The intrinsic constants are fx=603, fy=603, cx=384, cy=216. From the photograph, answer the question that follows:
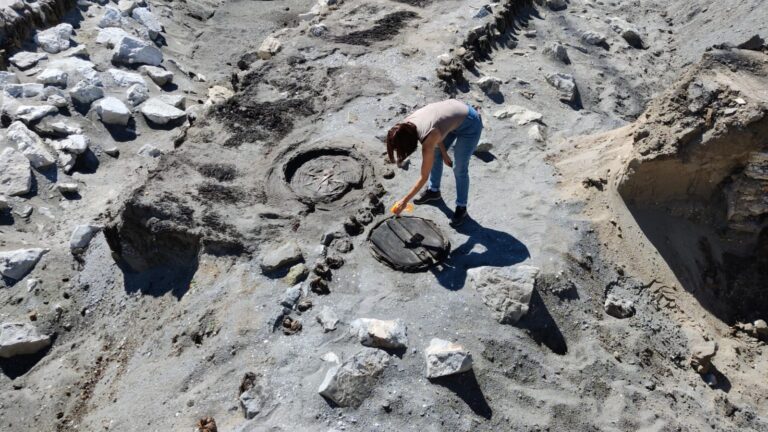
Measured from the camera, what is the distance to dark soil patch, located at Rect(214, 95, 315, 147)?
7785mm

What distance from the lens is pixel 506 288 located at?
208 inches

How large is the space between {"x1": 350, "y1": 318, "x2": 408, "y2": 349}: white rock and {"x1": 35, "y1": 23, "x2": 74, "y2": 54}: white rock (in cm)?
780

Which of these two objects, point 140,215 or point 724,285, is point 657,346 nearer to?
point 724,285

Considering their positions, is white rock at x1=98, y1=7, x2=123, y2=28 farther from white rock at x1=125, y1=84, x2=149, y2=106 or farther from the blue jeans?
the blue jeans

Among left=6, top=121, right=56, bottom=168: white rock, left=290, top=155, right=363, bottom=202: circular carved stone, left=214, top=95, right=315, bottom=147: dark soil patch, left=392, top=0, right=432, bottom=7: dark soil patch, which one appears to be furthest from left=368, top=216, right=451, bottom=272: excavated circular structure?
left=392, top=0, right=432, bottom=7: dark soil patch

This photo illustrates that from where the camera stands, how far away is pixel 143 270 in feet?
21.5

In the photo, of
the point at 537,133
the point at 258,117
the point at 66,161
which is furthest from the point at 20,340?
the point at 537,133

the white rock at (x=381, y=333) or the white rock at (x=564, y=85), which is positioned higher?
the white rock at (x=564, y=85)

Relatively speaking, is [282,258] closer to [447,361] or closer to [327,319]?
[327,319]

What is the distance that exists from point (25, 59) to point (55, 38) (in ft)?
2.38

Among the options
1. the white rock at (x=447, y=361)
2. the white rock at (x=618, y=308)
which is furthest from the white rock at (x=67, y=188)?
the white rock at (x=618, y=308)

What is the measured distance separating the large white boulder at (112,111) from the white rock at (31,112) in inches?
25.9

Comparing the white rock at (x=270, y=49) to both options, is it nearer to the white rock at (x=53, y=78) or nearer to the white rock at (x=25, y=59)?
the white rock at (x=53, y=78)

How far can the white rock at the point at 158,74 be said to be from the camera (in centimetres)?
981
